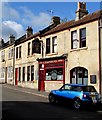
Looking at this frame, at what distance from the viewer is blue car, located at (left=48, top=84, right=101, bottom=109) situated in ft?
52.5

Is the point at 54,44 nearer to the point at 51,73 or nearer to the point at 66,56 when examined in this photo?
the point at 51,73

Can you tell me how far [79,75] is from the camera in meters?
24.3

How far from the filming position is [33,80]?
Result: 32500mm

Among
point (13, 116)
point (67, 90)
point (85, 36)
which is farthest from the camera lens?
point (85, 36)

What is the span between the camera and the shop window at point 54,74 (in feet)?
88.2

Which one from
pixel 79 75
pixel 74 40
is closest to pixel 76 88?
pixel 79 75

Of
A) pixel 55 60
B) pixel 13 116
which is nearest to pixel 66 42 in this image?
pixel 55 60

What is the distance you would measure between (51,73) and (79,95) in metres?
12.4

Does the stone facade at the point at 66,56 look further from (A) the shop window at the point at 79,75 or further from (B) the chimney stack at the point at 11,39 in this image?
(B) the chimney stack at the point at 11,39

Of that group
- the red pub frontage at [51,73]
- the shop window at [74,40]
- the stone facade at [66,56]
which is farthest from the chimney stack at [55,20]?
the shop window at [74,40]

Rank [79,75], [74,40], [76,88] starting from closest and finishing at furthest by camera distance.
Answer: [76,88] → [79,75] → [74,40]

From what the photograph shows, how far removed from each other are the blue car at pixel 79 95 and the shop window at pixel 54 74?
893 cm

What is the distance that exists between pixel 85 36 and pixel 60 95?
303 inches

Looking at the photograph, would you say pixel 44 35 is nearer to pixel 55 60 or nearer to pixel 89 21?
pixel 55 60
